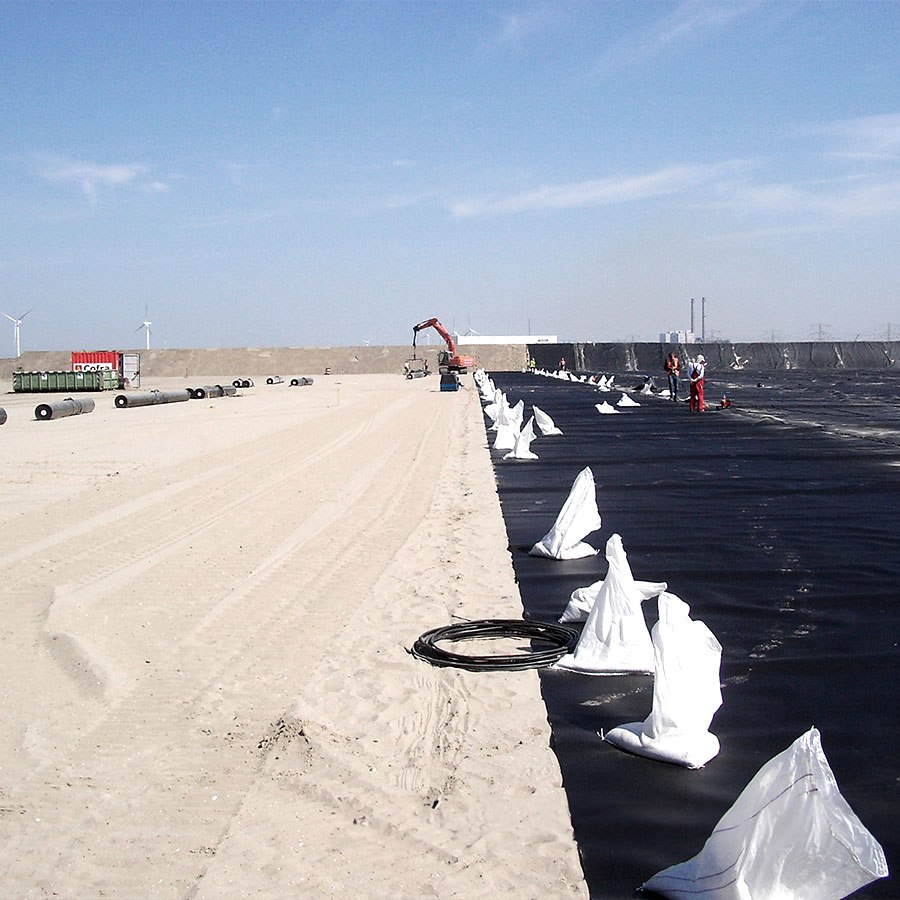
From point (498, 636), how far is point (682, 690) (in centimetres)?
242

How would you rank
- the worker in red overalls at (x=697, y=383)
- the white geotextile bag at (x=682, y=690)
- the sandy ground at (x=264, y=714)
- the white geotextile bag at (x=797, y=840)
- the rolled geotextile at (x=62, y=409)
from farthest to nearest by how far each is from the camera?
the rolled geotextile at (x=62, y=409), the worker in red overalls at (x=697, y=383), the white geotextile bag at (x=682, y=690), the sandy ground at (x=264, y=714), the white geotextile bag at (x=797, y=840)

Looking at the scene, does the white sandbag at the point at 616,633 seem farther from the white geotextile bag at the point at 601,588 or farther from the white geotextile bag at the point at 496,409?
the white geotextile bag at the point at 496,409

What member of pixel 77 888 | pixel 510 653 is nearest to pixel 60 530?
pixel 510 653

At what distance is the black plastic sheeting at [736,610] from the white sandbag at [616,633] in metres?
0.10

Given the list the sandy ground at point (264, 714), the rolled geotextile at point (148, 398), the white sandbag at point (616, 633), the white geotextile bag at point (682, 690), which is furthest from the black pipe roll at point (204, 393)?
the white geotextile bag at point (682, 690)

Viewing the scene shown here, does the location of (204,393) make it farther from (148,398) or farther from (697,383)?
(697,383)

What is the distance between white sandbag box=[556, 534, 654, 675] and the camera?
240 inches

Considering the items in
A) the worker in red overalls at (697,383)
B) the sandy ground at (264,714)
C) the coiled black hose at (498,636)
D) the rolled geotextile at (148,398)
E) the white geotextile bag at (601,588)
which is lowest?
the sandy ground at (264,714)

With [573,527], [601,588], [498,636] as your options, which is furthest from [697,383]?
[601,588]

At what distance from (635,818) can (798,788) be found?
47.0 inches

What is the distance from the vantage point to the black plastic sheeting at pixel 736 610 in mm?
4309

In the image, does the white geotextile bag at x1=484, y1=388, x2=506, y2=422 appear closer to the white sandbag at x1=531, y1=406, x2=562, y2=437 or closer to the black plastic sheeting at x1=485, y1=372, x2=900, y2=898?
the white sandbag at x1=531, y1=406, x2=562, y2=437

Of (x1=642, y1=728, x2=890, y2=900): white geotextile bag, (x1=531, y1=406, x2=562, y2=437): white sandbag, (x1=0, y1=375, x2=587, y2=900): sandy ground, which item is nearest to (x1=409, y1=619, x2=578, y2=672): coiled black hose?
(x1=0, y1=375, x2=587, y2=900): sandy ground

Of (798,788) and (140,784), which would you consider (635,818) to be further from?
(140,784)
